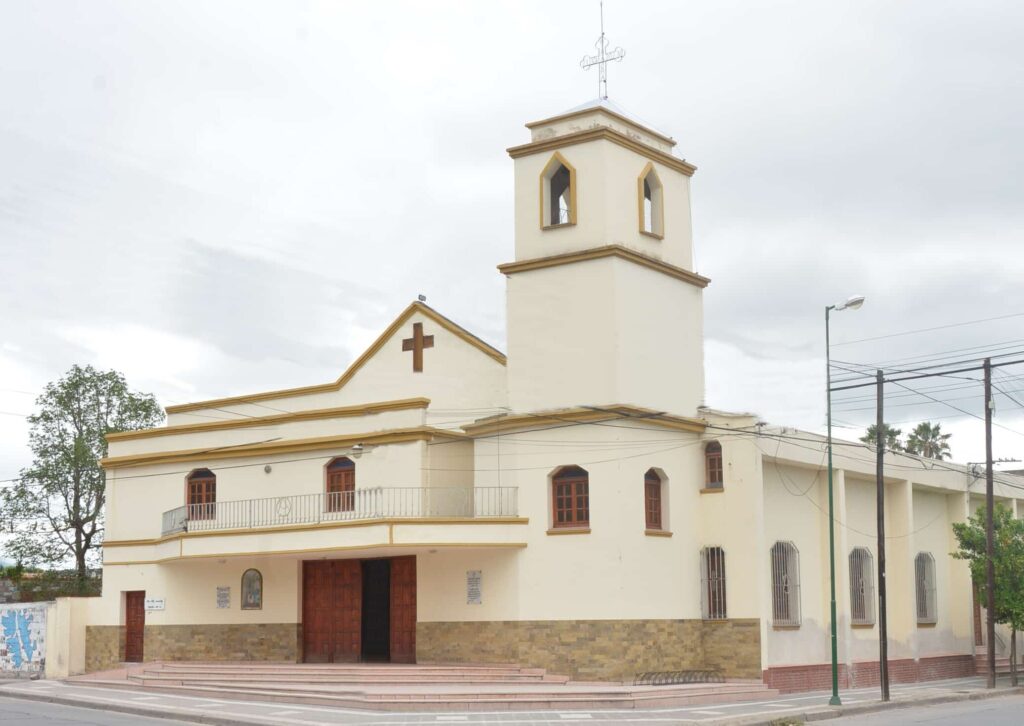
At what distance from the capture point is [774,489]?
96.7 feet

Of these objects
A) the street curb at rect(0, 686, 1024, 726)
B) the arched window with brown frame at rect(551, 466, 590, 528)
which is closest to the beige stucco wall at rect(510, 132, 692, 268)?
the arched window with brown frame at rect(551, 466, 590, 528)

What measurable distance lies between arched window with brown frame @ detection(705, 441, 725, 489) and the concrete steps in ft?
14.7

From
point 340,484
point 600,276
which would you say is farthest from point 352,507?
point 600,276

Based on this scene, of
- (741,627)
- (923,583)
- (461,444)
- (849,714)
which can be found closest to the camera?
(849,714)

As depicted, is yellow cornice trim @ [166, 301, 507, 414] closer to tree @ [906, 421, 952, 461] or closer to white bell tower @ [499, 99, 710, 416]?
white bell tower @ [499, 99, 710, 416]

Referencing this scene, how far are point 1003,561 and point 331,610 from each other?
17.1m

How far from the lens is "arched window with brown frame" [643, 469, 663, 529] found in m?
27.7

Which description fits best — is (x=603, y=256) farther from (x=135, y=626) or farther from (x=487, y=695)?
(x=135, y=626)

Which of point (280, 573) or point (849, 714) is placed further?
point (280, 573)

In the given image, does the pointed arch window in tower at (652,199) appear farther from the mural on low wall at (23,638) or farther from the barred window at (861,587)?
the mural on low wall at (23,638)

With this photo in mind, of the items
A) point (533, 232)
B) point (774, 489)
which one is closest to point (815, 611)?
point (774, 489)

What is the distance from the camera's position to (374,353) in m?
32.1

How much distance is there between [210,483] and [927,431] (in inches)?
1547

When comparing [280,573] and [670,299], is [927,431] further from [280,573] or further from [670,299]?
[280,573]
